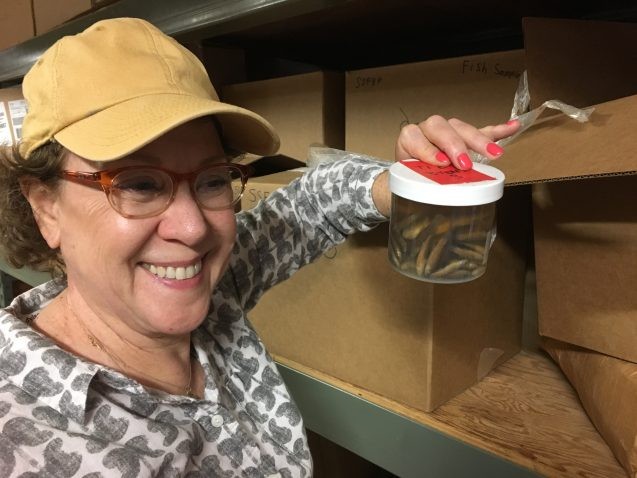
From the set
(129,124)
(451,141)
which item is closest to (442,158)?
(451,141)

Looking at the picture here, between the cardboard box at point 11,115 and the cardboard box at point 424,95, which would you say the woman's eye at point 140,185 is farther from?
the cardboard box at point 11,115

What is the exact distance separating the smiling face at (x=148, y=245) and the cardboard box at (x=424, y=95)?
38 centimetres

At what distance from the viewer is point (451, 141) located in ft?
1.75

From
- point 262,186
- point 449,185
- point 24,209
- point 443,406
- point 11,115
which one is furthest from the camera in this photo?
point 11,115

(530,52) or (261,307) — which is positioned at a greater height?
(530,52)

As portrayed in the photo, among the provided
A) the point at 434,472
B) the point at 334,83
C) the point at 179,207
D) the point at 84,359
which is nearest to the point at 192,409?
the point at 84,359

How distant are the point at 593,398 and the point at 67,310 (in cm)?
70

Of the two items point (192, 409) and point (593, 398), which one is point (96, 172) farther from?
point (593, 398)

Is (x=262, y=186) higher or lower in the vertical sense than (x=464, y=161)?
lower

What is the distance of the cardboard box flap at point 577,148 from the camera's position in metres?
0.40

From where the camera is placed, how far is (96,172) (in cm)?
50

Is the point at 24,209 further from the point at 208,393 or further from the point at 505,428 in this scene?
the point at 505,428

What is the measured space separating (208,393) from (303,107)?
24.6 inches

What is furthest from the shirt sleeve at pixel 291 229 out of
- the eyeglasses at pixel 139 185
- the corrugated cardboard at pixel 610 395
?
the corrugated cardboard at pixel 610 395
